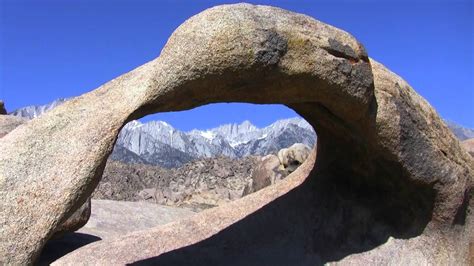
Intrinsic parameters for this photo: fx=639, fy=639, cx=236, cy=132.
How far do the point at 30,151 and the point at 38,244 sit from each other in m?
0.50

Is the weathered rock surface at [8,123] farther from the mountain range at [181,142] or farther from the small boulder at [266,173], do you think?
the mountain range at [181,142]

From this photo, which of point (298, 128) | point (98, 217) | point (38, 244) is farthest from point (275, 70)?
point (298, 128)

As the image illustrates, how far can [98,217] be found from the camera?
7.78 m

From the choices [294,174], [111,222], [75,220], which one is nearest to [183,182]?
[111,222]

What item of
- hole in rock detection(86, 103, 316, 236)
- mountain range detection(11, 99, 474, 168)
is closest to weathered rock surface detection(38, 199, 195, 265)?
hole in rock detection(86, 103, 316, 236)

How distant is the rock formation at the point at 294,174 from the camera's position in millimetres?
3227

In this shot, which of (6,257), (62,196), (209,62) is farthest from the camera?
(209,62)

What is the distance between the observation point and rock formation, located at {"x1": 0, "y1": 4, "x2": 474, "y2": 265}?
3227 mm

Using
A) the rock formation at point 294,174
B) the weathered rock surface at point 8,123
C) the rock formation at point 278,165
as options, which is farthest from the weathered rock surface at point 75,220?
the rock formation at point 278,165

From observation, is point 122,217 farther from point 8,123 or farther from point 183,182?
point 183,182

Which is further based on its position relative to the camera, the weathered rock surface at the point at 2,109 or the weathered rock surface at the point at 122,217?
the weathered rock surface at the point at 122,217

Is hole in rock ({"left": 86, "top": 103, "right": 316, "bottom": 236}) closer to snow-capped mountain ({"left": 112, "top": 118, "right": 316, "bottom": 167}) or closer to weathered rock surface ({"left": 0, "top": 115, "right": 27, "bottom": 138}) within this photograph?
weathered rock surface ({"left": 0, "top": 115, "right": 27, "bottom": 138})

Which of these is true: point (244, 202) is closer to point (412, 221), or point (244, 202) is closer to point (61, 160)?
point (412, 221)

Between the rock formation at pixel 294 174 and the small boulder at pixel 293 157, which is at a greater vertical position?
the small boulder at pixel 293 157
